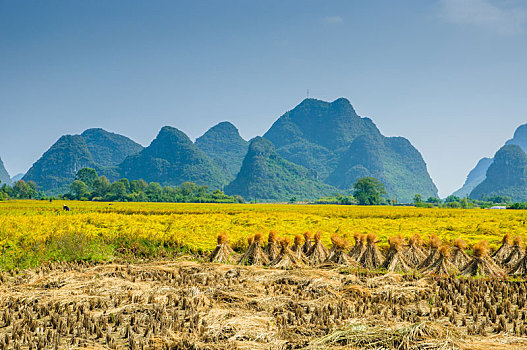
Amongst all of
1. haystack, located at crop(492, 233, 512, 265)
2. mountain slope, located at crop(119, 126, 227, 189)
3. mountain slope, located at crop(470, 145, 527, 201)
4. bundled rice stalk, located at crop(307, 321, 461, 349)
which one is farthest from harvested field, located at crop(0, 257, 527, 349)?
mountain slope, located at crop(470, 145, 527, 201)

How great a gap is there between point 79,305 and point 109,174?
585ft

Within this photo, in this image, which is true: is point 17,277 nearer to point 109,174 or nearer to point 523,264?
point 523,264

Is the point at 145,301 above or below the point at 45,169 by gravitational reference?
below

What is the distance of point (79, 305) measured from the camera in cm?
461

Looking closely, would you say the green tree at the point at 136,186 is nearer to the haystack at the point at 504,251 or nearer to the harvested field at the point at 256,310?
the harvested field at the point at 256,310

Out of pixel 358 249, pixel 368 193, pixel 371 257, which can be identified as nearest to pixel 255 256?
pixel 358 249

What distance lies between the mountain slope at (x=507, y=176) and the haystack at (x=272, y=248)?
167929 mm

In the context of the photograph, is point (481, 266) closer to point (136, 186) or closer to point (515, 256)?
point (515, 256)

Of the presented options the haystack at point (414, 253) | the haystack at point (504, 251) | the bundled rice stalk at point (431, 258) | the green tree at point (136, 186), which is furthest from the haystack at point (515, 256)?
the green tree at point (136, 186)

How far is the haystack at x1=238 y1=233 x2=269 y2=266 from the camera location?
7.32 metres

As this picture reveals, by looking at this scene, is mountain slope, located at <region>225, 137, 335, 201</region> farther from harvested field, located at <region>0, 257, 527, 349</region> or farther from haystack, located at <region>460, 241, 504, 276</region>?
harvested field, located at <region>0, 257, 527, 349</region>

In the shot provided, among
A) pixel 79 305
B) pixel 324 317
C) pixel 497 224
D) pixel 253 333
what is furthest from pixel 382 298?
pixel 497 224

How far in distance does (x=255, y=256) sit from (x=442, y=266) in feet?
10.9

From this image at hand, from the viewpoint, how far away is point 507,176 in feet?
511
